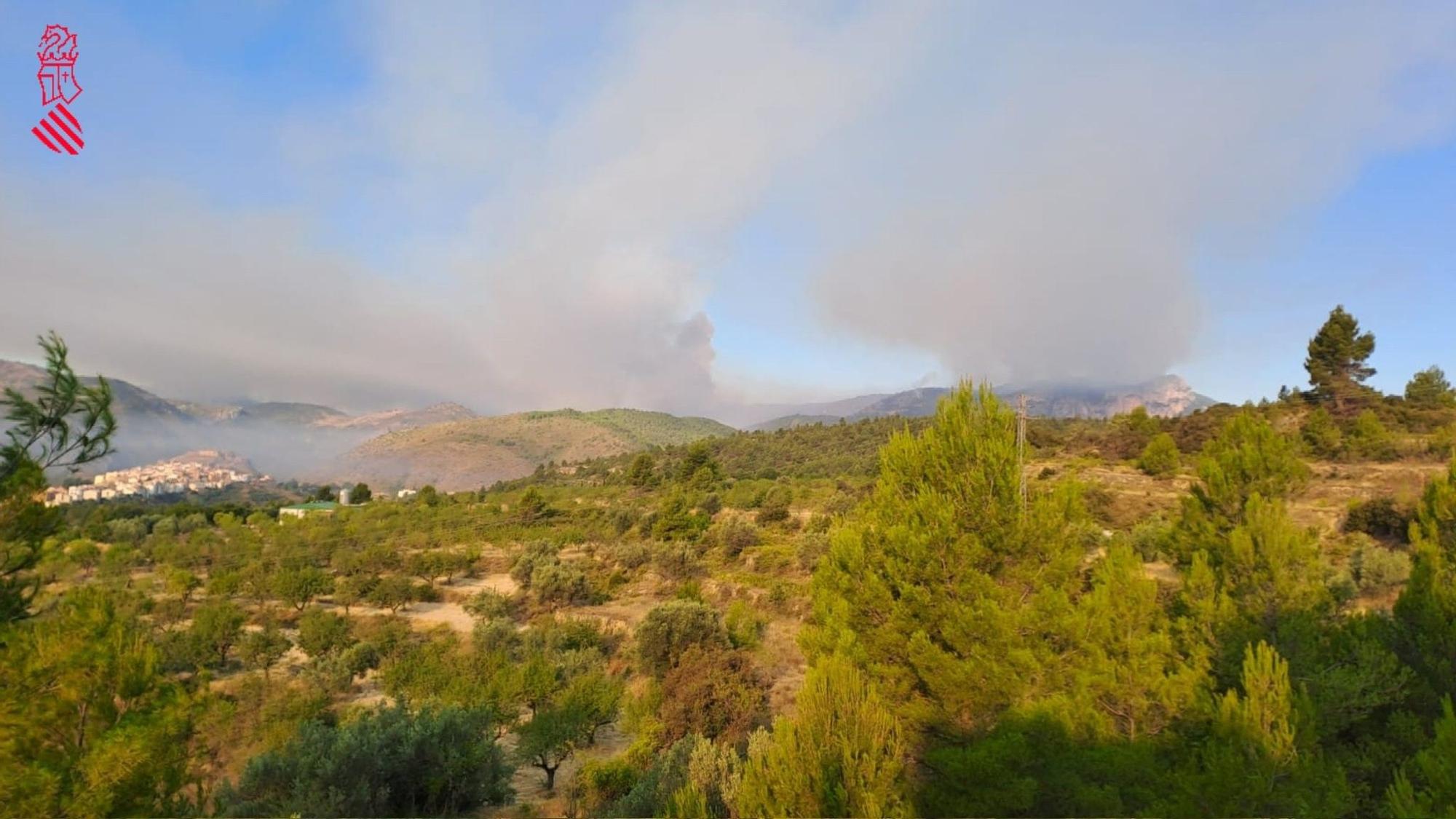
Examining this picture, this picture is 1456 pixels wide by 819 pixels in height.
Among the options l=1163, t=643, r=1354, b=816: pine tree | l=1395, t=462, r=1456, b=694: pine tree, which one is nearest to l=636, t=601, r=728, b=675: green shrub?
l=1163, t=643, r=1354, b=816: pine tree

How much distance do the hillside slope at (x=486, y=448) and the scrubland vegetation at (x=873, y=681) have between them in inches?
3919

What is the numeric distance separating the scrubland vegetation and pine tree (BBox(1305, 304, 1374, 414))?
23.7 metres

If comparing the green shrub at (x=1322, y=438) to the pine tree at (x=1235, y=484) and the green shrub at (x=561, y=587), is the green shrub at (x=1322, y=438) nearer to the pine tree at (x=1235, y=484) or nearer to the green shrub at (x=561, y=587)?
the pine tree at (x=1235, y=484)

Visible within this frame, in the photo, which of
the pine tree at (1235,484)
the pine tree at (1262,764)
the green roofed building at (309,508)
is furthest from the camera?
the green roofed building at (309,508)

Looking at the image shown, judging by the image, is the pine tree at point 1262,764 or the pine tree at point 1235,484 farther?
the pine tree at point 1235,484

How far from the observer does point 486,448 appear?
139 meters

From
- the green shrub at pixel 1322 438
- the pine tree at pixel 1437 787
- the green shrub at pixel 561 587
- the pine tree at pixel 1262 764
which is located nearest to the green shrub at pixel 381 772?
the pine tree at pixel 1262 764

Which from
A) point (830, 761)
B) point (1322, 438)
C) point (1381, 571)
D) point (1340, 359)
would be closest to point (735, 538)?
point (1381, 571)

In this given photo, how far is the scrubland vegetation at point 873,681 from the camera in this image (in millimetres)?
6359

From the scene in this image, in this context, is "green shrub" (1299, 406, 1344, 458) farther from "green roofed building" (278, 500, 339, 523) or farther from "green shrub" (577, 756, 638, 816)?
"green roofed building" (278, 500, 339, 523)

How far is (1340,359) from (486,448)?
5580 inches

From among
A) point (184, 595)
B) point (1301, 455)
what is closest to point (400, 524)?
point (184, 595)

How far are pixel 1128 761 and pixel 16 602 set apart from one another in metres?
13.4

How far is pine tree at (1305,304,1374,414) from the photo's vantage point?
40094 millimetres
